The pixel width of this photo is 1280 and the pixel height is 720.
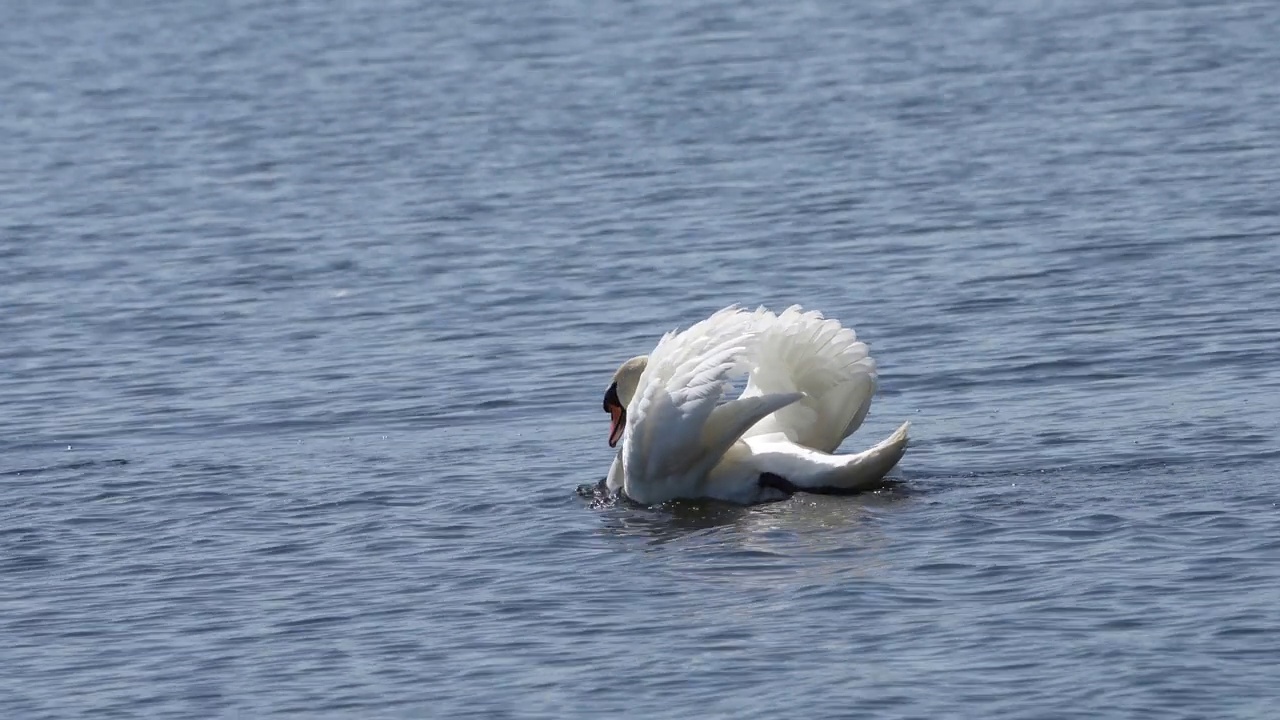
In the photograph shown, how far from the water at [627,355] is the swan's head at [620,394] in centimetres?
48

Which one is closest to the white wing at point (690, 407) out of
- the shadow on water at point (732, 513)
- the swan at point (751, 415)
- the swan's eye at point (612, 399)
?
the swan at point (751, 415)

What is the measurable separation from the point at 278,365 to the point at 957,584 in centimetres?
840

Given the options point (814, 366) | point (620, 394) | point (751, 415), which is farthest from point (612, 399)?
point (751, 415)

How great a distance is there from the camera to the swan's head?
46.9ft

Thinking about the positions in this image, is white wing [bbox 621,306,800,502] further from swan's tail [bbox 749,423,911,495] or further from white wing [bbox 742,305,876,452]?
swan's tail [bbox 749,423,911,495]

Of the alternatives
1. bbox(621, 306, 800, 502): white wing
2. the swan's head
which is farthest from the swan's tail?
the swan's head

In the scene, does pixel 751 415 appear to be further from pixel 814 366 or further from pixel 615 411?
pixel 615 411

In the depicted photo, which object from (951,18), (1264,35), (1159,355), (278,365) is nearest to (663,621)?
(1159,355)

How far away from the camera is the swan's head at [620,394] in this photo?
14305mm

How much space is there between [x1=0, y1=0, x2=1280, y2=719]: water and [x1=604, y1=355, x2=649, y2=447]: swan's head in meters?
0.48

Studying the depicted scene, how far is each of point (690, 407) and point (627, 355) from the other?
456 cm

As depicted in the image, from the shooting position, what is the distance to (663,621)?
10859 millimetres

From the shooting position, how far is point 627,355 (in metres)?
17.3

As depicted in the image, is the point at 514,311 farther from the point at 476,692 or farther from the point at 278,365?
the point at 476,692
